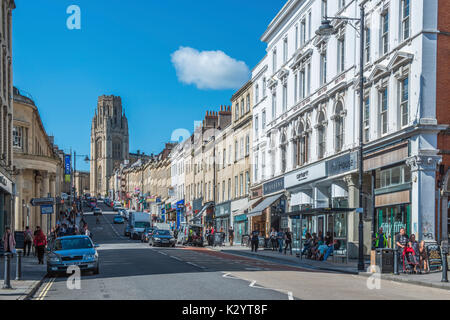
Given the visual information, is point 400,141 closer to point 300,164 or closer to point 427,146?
point 427,146

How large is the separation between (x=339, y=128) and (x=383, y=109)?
5755mm

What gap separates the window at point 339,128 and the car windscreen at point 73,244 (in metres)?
16.9

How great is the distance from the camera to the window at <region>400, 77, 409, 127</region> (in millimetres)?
27844

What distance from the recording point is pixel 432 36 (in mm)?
26391

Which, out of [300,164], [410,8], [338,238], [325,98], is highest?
[410,8]

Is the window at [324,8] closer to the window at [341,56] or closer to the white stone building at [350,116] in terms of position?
the white stone building at [350,116]

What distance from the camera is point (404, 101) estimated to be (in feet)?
91.6

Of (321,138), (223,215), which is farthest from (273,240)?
(223,215)

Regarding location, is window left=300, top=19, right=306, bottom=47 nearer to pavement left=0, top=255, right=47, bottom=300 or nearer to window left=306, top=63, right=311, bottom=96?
window left=306, top=63, right=311, bottom=96

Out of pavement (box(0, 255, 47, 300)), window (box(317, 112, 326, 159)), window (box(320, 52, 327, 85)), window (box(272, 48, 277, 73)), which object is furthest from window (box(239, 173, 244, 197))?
pavement (box(0, 255, 47, 300))
